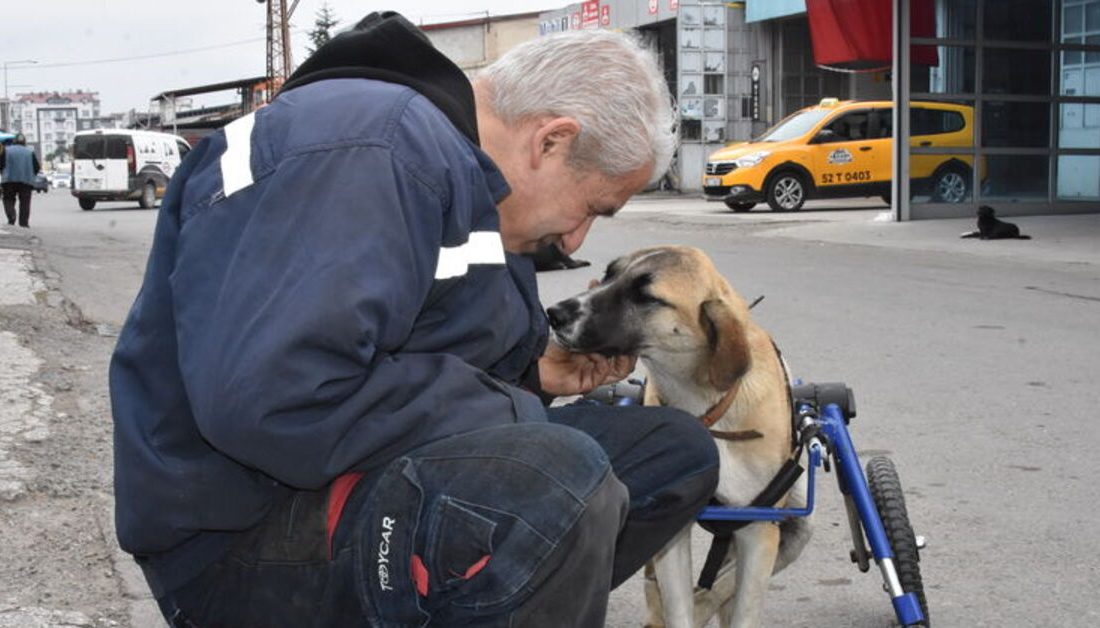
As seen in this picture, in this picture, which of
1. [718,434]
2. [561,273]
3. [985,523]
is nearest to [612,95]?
[718,434]

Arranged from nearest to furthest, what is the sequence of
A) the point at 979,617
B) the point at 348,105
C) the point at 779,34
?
the point at 348,105, the point at 979,617, the point at 779,34

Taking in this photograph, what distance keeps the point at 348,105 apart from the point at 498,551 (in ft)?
2.34

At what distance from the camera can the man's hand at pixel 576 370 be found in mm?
3084

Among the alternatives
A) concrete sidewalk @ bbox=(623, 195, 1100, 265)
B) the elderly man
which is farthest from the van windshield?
the elderly man

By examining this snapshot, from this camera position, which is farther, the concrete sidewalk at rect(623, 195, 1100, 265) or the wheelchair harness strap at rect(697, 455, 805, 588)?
the concrete sidewalk at rect(623, 195, 1100, 265)

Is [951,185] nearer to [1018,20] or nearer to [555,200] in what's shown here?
[1018,20]

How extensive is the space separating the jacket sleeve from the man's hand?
3.41 feet

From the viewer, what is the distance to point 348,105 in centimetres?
203

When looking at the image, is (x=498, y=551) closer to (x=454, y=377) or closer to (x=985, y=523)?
(x=454, y=377)

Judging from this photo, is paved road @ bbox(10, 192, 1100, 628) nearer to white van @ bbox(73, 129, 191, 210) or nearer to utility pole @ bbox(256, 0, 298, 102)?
white van @ bbox(73, 129, 191, 210)

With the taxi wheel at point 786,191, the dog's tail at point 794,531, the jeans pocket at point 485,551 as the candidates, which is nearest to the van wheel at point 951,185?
the taxi wheel at point 786,191

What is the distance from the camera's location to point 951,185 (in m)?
20.0

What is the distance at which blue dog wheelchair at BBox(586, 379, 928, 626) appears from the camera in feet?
10.2

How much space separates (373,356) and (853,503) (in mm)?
1706
